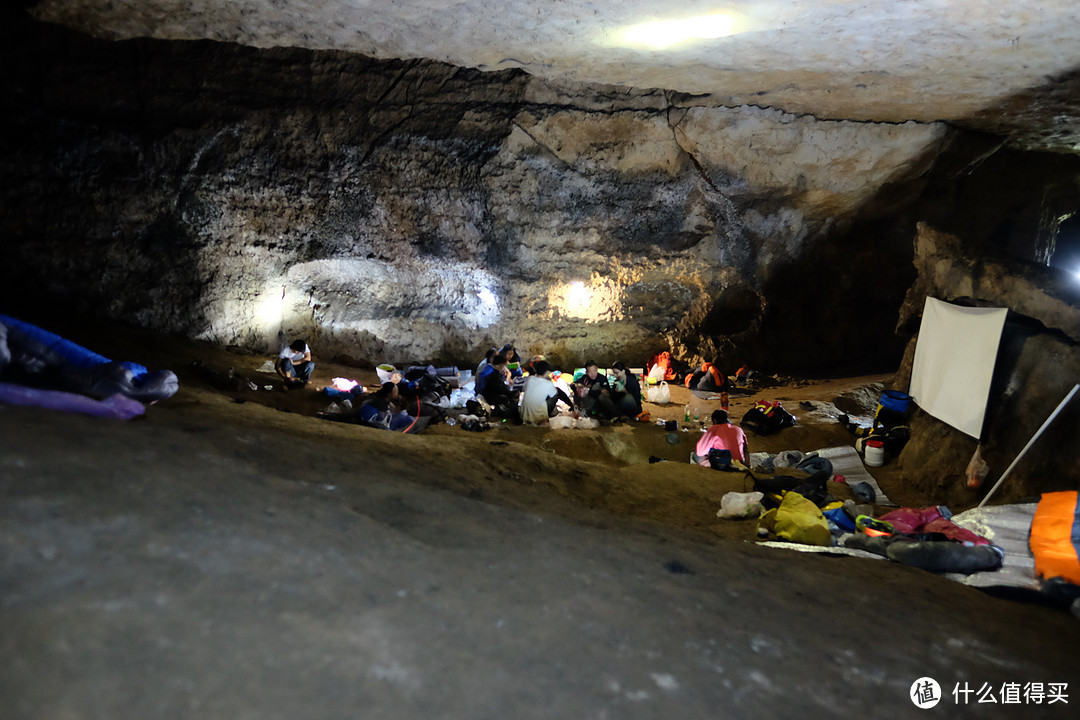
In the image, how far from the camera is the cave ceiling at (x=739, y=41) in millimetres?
4867

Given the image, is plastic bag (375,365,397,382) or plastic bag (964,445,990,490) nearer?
plastic bag (964,445,990,490)

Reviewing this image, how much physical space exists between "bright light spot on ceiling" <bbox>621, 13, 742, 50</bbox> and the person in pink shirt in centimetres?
376

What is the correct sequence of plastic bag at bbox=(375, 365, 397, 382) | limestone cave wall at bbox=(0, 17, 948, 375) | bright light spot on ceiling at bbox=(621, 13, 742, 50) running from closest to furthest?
bright light spot on ceiling at bbox=(621, 13, 742, 50) → limestone cave wall at bbox=(0, 17, 948, 375) → plastic bag at bbox=(375, 365, 397, 382)

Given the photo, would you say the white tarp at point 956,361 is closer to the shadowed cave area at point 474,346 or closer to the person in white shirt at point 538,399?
the shadowed cave area at point 474,346

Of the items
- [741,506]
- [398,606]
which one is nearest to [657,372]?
[741,506]

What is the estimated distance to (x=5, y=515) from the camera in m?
1.92

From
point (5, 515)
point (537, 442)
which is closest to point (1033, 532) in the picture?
point (537, 442)

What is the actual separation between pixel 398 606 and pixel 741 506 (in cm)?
371

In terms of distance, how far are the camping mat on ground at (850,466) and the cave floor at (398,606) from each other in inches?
123

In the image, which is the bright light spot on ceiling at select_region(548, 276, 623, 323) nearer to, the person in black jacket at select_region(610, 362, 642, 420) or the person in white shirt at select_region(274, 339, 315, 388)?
the person in black jacket at select_region(610, 362, 642, 420)

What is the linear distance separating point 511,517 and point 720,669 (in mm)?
1318

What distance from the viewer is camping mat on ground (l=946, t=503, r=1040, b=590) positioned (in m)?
3.54

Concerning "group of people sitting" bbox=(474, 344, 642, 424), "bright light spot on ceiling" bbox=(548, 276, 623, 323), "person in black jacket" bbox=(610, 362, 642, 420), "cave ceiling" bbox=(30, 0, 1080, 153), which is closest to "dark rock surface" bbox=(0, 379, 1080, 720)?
"cave ceiling" bbox=(30, 0, 1080, 153)

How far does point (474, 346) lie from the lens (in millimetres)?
11016
